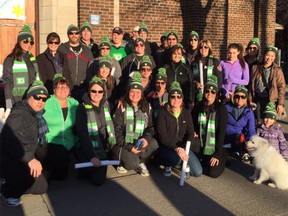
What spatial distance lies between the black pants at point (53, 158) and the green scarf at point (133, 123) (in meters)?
0.93

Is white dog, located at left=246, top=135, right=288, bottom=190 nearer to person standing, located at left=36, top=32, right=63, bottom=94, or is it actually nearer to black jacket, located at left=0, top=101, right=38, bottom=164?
black jacket, located at left=0, top=101, right=38, bottom=164

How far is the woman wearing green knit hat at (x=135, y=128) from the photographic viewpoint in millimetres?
5137

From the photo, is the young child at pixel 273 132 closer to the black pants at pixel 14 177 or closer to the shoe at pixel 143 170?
the shoe at pixel 143 170

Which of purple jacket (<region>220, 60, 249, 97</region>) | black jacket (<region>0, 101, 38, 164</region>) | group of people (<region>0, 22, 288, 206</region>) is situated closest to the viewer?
black jacket (<region>0, 101, 38, 164</region>)

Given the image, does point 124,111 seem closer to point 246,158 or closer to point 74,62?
point 74,62

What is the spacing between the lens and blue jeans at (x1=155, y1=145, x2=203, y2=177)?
5.06m

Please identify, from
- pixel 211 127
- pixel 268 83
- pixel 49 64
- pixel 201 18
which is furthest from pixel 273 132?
pixel 201 18

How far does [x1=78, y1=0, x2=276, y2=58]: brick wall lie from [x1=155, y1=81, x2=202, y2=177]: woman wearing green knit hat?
466 cm

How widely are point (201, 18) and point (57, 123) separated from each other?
25.7 ft

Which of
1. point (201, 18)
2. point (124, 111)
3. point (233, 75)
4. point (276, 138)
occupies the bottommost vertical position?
point (276, 138)

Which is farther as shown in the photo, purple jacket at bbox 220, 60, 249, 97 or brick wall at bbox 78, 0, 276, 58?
brick wall at bbox 78, 0, 276, 58

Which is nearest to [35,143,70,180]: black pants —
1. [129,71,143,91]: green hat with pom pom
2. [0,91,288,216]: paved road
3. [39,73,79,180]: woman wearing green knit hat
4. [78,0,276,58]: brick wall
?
[39,73,79,180]: woman wearing green knit hat

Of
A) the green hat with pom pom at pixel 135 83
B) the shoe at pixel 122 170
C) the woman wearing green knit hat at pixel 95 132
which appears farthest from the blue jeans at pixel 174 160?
the green hat with pom pom at pixel 135 83

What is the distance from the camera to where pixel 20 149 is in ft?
13.2
